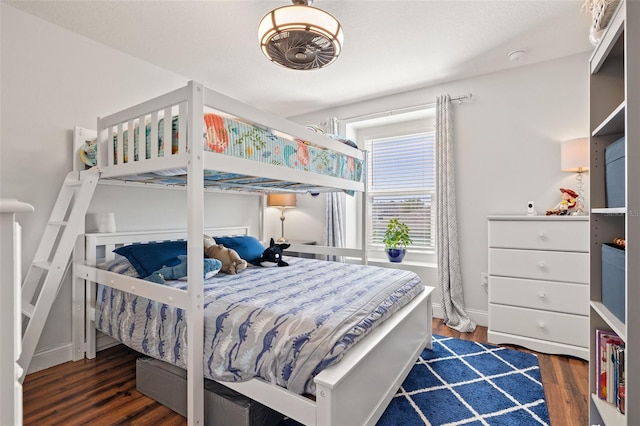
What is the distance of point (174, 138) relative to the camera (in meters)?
1.66

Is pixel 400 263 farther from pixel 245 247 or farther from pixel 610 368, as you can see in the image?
pixel 610 368

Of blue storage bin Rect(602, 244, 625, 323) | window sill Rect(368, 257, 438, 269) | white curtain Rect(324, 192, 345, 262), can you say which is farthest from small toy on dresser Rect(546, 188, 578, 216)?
white curtain Rect(324, 192, 345, 262)

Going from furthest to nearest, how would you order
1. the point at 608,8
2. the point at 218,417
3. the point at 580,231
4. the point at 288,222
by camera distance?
the point at 288,222 → the point at 580,231 → the point at 218,417 → the point at 608,8

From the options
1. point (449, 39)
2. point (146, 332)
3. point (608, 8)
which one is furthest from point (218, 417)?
point (449, 39)

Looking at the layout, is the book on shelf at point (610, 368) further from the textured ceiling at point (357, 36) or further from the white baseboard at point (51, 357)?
the white baseboard at point (51, 357)

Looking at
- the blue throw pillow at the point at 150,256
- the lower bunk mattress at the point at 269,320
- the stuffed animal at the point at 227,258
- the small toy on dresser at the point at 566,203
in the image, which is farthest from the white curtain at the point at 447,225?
the blue throw pillow at the point at 150,256

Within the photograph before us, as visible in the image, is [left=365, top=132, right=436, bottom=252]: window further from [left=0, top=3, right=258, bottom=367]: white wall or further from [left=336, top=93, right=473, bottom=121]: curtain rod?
[left=0, top=3, right=258, bottom=367]: white wall

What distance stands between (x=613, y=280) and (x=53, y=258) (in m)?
2.95

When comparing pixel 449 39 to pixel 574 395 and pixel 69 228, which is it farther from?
pixel 69 228

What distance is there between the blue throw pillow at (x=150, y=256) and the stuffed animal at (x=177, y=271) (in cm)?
6

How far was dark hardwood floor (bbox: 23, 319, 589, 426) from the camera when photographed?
1.67 m

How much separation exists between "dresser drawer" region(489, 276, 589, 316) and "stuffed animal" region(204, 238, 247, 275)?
6.86ft

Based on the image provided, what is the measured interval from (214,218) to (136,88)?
1382 millimetres

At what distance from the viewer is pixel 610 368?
4.39 feet
